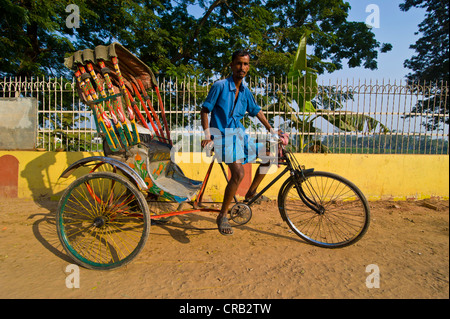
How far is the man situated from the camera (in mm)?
2641

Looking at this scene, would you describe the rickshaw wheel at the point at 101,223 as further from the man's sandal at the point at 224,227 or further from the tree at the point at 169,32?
the tree at the point at 169,32

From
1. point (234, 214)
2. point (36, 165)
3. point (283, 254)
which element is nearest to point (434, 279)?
point (283, 254)

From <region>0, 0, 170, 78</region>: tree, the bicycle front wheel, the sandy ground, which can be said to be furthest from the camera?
<region>0, 0, 170, 78</region>: tree

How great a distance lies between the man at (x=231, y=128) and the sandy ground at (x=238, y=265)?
44 centimetres

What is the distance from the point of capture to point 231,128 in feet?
9.11

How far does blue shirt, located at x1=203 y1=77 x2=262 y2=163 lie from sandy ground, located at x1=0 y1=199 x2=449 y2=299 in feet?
3.20

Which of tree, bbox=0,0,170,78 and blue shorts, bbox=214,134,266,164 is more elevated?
tree, bbox=0,0,170,78

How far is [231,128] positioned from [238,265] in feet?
4.36

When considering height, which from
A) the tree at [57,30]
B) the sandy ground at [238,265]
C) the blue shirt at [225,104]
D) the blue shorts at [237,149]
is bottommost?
the sandy ground at [238,265]

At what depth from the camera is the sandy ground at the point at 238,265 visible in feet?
6.37

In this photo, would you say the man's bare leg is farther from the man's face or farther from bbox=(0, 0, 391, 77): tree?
bbox=(0, 0, 391, 77): tree

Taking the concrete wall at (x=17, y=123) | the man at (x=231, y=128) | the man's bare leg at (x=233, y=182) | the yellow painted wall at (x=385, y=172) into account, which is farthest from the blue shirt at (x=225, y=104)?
the concrete wall at (x=17, y=123)

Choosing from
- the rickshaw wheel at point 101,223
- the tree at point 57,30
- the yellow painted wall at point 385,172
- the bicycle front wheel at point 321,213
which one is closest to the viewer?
the rickshaw wheel at point 101,223

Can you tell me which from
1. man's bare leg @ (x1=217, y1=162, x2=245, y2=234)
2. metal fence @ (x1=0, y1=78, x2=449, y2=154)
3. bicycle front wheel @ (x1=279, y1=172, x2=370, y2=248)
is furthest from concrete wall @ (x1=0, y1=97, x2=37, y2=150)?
bicycle front wheel @ (x1=279, y1=172, x2=370, y2=248)
